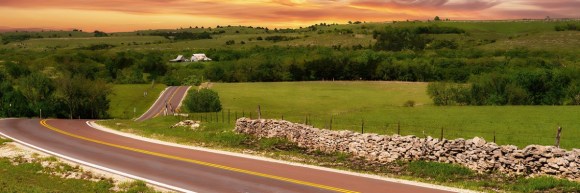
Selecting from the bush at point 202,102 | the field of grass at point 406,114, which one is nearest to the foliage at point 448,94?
the field of grass at point 406,114

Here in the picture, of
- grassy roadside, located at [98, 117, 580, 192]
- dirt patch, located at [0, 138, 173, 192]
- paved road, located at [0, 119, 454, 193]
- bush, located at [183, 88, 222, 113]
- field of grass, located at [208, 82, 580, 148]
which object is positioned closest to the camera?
grassy roadside, located at [98, 117, 580, 192]

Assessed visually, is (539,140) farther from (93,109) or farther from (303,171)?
(93,109)

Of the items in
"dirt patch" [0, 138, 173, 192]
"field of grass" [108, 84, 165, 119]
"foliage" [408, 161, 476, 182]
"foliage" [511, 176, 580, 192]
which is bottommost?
"field of grass" [108, 84, 165, 119]

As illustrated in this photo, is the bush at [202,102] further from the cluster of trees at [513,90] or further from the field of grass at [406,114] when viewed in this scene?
the cluster of trees at [513,90]

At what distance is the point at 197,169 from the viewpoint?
32719 millimetres

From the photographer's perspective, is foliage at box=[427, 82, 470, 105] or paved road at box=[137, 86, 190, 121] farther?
paved road at box=[137, 86, 190, 121]

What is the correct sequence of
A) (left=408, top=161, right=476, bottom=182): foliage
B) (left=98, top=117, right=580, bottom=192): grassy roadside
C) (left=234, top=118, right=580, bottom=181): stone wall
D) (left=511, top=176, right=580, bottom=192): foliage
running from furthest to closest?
(left=408, top=161, right=476, bottom=182): foliage
(left=234, top=118, right=580, bottom=181): stone wall
(left=98, top=117, right=580, bottom=192): grassy roadside
(left=511, top=176, right=580, bottom=192): foliage

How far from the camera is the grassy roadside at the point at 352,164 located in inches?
1056

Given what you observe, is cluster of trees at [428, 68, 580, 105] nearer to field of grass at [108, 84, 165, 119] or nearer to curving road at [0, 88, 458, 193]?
field of grass at [108, 84, 165, 119]

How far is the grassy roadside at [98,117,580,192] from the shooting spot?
26812 mm

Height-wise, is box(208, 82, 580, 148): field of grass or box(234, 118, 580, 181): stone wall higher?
box(234, 118, 580, 181): stone wall

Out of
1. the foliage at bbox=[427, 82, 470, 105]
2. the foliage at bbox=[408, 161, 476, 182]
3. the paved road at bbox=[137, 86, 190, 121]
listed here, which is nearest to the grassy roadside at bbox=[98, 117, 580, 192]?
the foliage at bbox=[408, 161, 476, 182]

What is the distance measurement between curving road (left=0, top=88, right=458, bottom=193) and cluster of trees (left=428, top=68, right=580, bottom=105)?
221 ft

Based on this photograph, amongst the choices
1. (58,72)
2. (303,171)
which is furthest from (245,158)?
(58,72)
